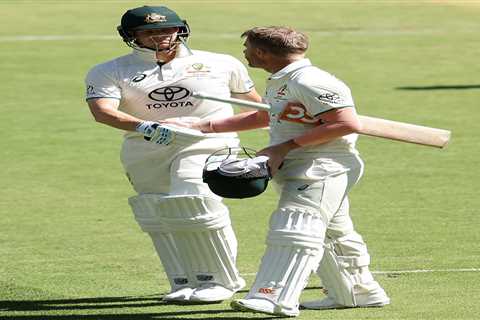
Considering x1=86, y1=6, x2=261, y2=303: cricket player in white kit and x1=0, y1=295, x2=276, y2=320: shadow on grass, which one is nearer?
x1=0, y1=295, x2=276, y2=320: shadow on grass

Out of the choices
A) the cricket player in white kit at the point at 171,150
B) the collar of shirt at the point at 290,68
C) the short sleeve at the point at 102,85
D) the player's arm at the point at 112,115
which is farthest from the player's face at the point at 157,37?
the collar of shirt at the point at 290,68

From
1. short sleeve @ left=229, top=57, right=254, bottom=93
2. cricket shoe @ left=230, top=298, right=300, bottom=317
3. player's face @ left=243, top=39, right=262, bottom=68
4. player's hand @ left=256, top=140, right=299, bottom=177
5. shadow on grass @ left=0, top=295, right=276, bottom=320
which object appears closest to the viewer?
Result: cricket shoe @ left=230, top=298, right=300, bottom=317

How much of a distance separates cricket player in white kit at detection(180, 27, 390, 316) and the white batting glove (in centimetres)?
70

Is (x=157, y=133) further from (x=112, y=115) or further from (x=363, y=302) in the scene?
(x=363, y=302)

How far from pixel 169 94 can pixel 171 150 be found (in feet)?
1.18

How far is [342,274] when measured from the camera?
27.0 ft

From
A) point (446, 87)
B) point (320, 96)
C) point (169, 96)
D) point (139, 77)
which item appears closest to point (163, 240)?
point (169, 96)

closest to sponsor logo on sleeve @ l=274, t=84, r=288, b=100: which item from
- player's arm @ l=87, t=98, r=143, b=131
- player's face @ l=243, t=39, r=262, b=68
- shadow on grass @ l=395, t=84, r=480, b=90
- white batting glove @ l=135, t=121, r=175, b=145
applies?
player's face @ l=243, t=39, r=262, b=68

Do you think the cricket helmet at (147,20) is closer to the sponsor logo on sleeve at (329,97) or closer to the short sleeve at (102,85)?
the short sleeve at (102,85)

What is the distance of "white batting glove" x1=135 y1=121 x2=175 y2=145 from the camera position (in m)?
8.35

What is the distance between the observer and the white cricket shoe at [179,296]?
28.6 feet

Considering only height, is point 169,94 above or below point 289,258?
above

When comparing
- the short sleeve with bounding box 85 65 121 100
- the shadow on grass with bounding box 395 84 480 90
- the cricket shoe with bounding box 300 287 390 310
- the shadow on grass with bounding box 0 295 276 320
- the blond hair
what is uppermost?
the blond hair

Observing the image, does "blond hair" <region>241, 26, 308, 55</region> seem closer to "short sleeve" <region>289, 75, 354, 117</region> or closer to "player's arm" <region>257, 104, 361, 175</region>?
"short sleeve" <region>289, 75, 354, 117</region>
